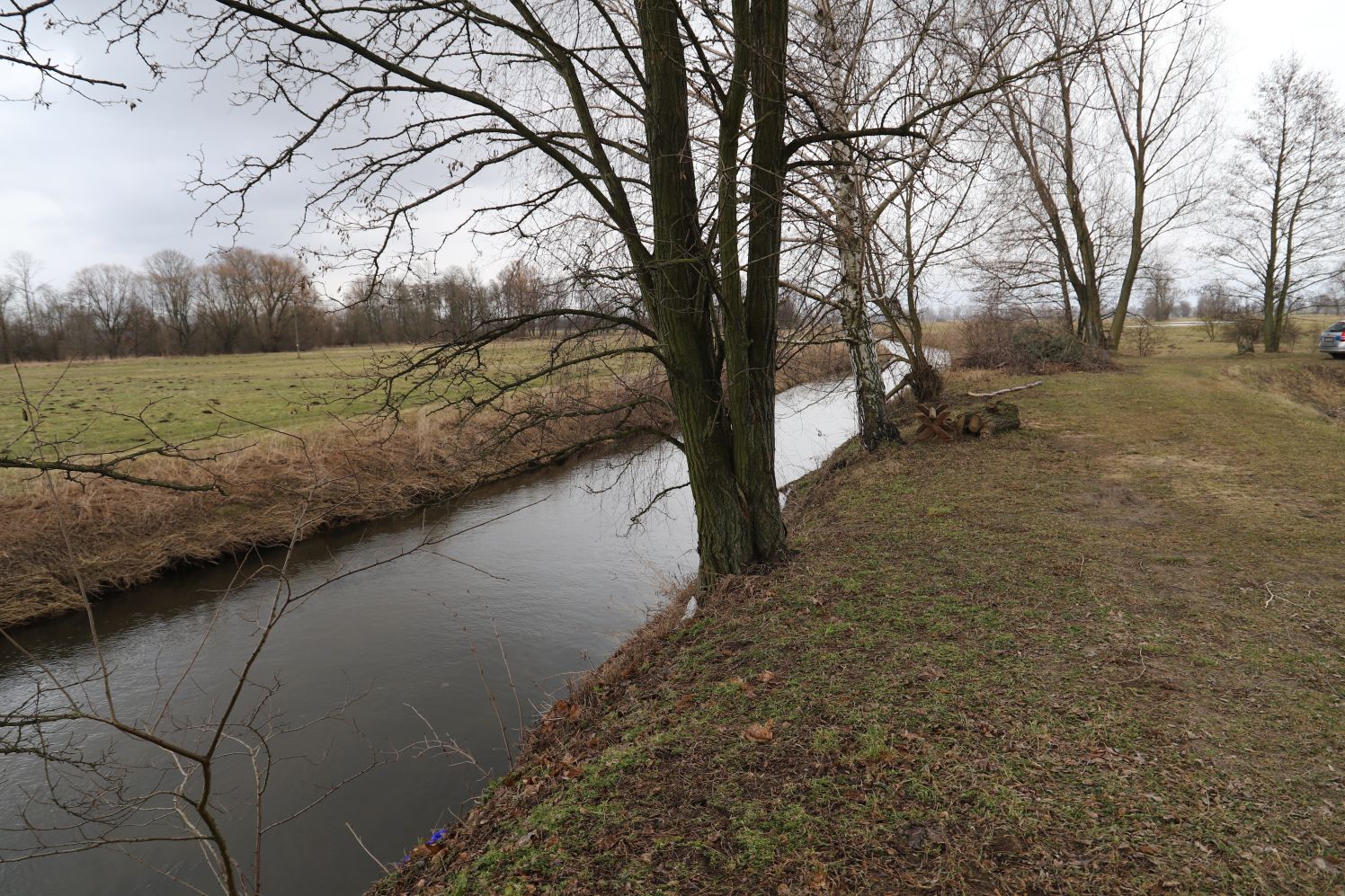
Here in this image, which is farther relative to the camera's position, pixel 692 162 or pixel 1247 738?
pixel 692 162

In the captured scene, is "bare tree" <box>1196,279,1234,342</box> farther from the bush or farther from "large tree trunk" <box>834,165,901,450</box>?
"large tree trunk" <box>834,165,901,450</box>

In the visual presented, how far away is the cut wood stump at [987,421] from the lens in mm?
11742

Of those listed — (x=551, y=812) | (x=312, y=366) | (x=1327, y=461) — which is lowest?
(x=551, y=812)

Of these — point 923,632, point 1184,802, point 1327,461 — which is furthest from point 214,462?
point 1327,461

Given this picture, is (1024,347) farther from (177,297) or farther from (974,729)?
(177,297)

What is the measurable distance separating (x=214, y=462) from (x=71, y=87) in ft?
38.5

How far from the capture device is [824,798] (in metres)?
3.16

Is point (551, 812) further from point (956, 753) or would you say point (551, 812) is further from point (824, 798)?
point (956, 753)

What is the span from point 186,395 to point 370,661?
20168 millimetres

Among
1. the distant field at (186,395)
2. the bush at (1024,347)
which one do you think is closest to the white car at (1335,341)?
the bush at (1024,347)

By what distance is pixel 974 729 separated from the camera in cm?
352

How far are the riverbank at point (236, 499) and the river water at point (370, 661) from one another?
1.48 ft

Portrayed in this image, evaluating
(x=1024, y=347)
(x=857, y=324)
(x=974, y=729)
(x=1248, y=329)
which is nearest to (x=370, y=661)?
(x=974, y=729)

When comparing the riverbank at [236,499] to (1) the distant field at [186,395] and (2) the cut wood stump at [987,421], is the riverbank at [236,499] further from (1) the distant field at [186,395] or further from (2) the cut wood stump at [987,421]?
(2) the cut wood stump at [987,421]
